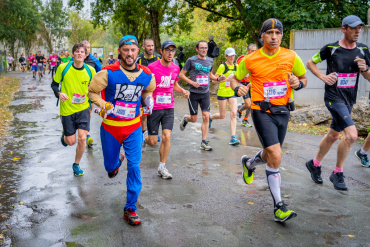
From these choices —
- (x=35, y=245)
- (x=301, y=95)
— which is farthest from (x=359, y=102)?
(x=35, y=245)

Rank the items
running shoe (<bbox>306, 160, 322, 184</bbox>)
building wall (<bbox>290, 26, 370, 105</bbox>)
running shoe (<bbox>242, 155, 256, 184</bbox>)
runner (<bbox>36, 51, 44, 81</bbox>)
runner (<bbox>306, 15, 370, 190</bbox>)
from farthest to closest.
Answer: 1. runner (<bbox>36, 51, 44, 81</bbox>)
2. building wall (<bbox>290, 26, 370, 105</bbox>)
3. running shoe (<bbox>306, 160, 322, 184</bbox>)
4. runner (<bbox>306, 15, 370, 190</bbox>)
5. running shoe (<bbox>242, 155, 256, 184</bbox>)

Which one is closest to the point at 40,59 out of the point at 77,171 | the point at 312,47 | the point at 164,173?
the point at 312,47

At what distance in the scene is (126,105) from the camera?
15.5 ft

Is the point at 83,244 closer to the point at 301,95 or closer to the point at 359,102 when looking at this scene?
the point at 359,102

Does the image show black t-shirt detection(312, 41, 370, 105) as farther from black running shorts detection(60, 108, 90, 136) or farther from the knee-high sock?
black running shorts detection(60, 108, 90, 136)

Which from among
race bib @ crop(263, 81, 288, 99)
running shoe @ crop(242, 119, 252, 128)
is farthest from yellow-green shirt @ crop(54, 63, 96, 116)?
running shoe @ crop(242, 119, 252, 128)

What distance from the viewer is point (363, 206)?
5.16 metres

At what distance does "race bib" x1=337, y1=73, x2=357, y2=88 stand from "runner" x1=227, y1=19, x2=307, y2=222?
1.24 m

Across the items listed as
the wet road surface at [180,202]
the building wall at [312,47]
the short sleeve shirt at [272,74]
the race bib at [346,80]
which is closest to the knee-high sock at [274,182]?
the wet road surface at [180,202]

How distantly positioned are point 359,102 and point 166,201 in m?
6.73

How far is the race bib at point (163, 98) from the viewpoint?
22.0 feet

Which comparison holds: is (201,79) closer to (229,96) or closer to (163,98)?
(229,96)

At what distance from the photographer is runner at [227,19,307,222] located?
476cm

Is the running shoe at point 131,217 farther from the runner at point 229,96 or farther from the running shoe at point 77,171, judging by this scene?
the runner at point 229,96
